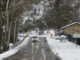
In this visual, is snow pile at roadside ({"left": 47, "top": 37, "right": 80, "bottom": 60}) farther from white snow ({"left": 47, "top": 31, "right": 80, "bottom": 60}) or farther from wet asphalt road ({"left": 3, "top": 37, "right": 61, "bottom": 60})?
wet asphalt road ({"left": 3, "top": 37, "right": 61, "bottom": 60})

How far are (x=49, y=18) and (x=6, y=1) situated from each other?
6940cm

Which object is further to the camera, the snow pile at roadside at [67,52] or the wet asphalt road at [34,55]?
the wet asphalt road at [34,55]

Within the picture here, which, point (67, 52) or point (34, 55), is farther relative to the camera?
point (67, 52)

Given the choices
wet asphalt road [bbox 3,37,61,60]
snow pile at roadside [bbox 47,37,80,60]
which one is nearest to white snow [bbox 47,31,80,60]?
snow pile at roadside [bbox 47,37,80,60]

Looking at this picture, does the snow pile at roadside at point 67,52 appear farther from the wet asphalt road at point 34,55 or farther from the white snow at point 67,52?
the wet asphalt road at point 34,55

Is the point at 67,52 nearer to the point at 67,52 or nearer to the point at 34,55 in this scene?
the point at 67,52

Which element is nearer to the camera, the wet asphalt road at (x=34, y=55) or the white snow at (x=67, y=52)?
the white snow at (x=67, y=52)

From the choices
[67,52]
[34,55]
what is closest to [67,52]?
[67,52]

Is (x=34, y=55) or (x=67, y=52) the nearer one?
(x=34, y=55)

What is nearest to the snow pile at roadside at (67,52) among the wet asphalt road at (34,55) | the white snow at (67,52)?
the white snow at (67,52)

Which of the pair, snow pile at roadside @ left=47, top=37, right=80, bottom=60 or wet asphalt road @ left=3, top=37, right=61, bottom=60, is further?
wet asphalt road @ left=3, top=37, right=61, bottom=60

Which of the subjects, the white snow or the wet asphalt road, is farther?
→ the wet asphalt road

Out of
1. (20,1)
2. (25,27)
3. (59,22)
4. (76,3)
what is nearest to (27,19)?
(25,27)

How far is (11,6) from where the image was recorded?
114 ft
